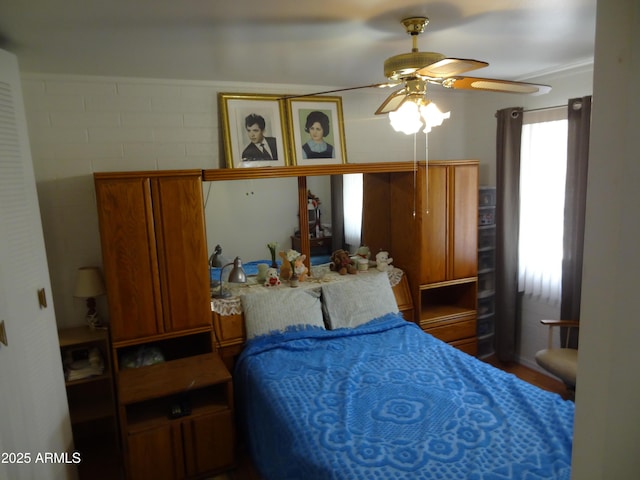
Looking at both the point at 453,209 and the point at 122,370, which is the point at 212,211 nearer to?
the point at 122,370

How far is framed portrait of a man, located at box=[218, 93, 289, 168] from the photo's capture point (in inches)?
123

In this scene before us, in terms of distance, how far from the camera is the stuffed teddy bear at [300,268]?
3.27 meters

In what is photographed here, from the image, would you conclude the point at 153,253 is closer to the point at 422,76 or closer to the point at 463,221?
the point at 422,76

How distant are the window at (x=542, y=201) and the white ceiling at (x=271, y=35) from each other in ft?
1.80

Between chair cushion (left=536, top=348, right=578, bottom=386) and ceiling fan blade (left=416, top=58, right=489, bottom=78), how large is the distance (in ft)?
6.74

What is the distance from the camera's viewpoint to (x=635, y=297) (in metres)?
0.59

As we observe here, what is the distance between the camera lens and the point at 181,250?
2699 mm

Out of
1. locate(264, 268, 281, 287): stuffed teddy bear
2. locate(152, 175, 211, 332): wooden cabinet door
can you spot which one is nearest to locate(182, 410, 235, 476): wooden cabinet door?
locate(152, 175, 211, 332): wooden cabinet door

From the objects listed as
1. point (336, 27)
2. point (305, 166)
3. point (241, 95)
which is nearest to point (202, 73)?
point (241, 95)

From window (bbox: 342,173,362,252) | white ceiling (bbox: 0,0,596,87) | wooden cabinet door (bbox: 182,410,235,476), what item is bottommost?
wooden cabinet door (bbox: 182,410,235,476)

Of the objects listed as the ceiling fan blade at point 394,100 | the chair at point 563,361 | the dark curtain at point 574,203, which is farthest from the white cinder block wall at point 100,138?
the chair at point 563,361

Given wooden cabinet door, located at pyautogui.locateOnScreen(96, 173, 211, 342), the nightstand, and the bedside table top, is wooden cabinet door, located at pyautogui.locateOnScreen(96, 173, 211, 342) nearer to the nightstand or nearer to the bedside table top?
the bedside table top

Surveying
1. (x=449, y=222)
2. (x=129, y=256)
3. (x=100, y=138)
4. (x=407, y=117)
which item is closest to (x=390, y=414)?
(x=407, y=117)

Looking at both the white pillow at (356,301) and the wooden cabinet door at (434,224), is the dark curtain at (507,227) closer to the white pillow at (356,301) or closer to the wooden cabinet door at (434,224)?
the wooden cabinet door at (434,224)
